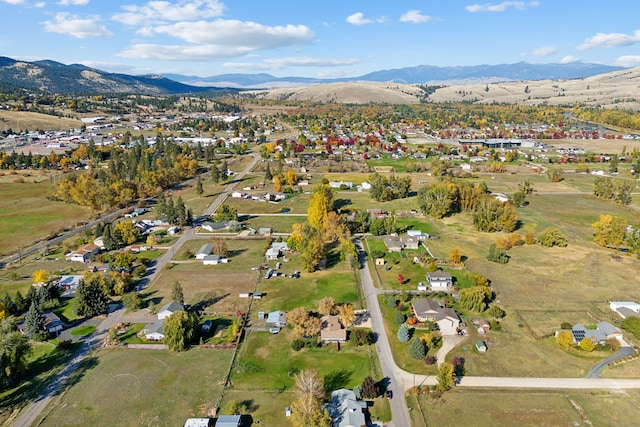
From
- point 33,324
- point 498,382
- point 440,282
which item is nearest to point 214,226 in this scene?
point 33,324

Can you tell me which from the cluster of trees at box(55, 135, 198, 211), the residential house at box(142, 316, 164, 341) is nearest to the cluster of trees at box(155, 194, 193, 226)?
the cluster of trees at box(55, 135, 198, 211)

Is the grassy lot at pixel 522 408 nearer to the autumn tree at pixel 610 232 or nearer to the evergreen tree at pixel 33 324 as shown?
the evergreen tree at pixel 33 324

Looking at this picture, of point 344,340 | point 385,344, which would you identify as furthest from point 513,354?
point 344,340

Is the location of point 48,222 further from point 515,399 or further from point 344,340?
point 515,399

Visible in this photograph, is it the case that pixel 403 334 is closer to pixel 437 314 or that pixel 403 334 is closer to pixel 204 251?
pixel 437 314

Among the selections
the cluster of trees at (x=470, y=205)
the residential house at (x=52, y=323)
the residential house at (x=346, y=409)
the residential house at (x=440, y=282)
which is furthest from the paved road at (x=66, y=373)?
the cluster of trees at (x=470, y=205)

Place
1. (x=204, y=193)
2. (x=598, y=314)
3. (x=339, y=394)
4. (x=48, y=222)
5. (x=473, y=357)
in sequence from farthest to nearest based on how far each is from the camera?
(x=204, y=193) → (x=48, y=222) → (x=598, y=314) → (x=473, y=357) → (x=339, y=394)

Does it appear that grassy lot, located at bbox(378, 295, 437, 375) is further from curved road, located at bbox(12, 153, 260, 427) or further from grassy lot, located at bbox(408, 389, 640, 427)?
→ curved road, located at bbox(12, 153, 260, 427)
